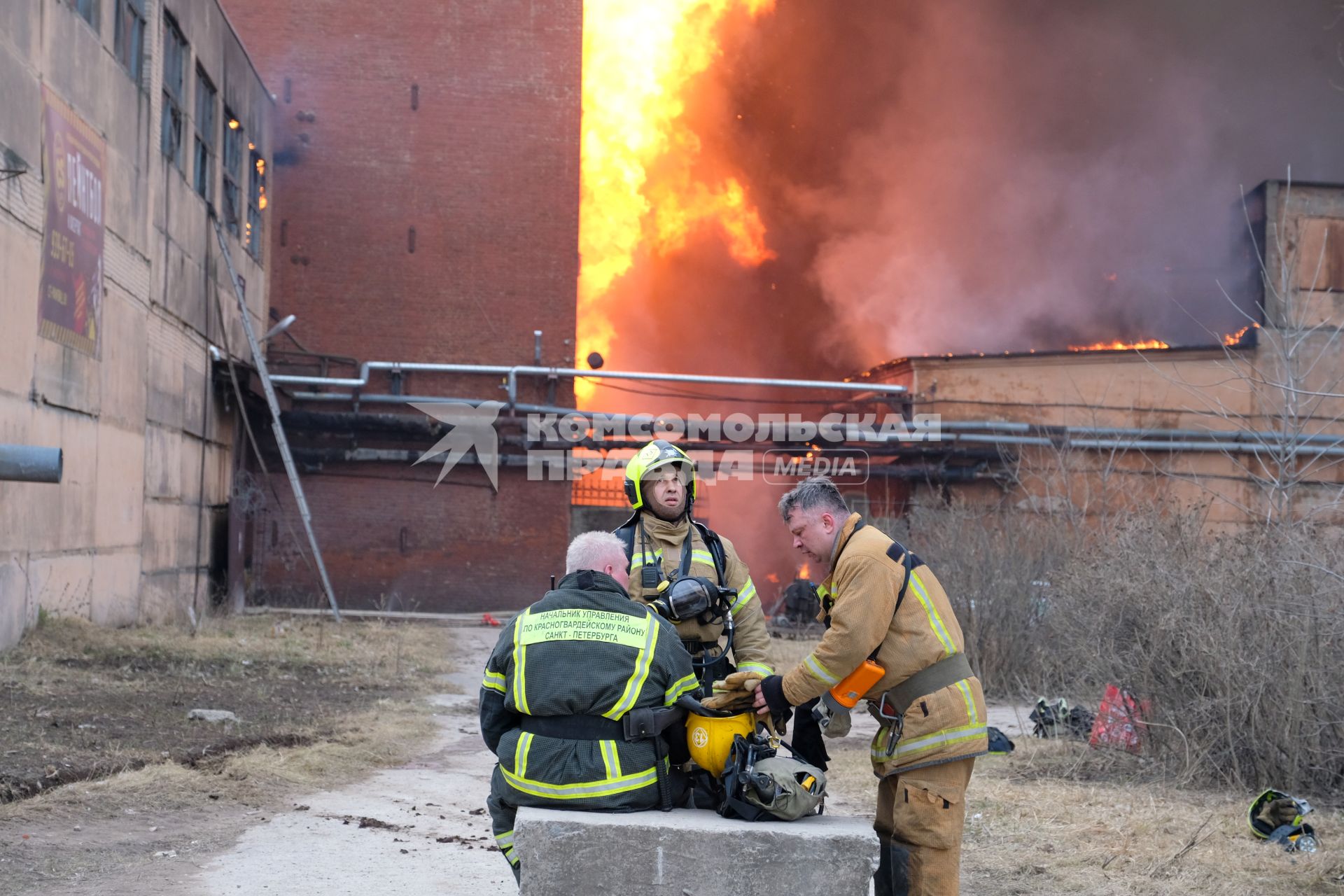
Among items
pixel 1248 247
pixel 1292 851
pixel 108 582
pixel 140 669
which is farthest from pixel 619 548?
pixel 1248 247

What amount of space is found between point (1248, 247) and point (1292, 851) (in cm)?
2335

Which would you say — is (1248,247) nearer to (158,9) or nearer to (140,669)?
(158,9)

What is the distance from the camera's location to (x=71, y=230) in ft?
40.7

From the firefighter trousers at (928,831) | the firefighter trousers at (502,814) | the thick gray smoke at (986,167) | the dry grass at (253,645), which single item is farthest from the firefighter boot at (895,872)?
the thick gray smoke at (986,167)

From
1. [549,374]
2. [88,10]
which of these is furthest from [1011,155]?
[88,10]

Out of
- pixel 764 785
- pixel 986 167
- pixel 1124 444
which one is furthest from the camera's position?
pixel 986 167

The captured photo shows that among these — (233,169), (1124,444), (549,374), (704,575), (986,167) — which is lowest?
(704,575)

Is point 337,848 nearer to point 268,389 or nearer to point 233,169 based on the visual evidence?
point 268,389

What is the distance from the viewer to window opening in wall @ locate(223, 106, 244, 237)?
786 inches

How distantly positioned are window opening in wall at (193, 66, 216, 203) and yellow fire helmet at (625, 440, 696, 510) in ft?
51.4

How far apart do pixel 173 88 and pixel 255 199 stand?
17.0 ft

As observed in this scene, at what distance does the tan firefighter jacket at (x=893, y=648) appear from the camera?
388cm

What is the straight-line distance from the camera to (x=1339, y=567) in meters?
7.38

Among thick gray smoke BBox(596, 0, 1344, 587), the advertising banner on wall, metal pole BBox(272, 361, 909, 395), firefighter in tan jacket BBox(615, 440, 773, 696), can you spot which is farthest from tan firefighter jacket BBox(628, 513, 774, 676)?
thick gray smoke BBox(596, 0, 1344, 587)
